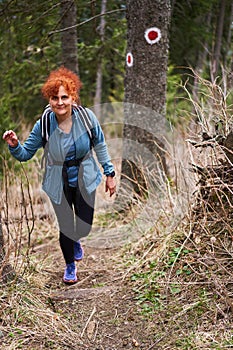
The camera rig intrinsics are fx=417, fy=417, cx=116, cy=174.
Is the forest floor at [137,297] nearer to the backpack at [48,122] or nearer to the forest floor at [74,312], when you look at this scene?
the forest floor at [74,312]

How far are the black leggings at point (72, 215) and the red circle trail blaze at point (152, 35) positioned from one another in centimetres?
192

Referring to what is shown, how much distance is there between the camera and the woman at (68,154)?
3.15 m

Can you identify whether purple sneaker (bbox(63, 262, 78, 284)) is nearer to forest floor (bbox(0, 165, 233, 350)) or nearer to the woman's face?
forest floor (bbox(0, 165, 233, 350))

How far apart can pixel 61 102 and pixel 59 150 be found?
0.37 metres

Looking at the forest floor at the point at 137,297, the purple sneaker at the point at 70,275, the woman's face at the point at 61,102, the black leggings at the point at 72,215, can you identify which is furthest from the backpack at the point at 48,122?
the purple sneaker at the point at 70,275

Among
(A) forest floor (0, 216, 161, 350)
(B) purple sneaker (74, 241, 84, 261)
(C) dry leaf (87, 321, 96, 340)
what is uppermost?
(B) purple sneaker (74, 241, 84, 261)

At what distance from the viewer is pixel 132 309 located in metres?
3.01

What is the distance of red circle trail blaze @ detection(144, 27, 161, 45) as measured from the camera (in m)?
4.39

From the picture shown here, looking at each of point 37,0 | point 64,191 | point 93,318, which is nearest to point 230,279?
point 93,318

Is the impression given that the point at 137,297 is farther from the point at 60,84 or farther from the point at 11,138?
the point at 60,84

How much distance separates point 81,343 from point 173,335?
0.58 m

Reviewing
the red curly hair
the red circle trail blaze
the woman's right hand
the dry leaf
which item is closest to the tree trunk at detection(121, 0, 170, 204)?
the red circle trail blaze

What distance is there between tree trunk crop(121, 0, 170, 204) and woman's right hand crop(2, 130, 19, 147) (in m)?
1.55

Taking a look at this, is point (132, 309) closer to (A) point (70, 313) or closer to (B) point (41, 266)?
(A) point (70, 313)
